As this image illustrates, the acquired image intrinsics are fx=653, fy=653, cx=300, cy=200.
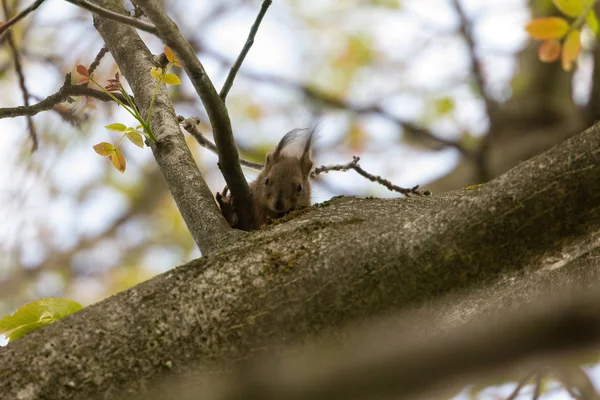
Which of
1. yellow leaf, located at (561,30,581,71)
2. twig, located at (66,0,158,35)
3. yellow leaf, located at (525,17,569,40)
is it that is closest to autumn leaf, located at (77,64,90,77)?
twig, located at (66,0,158,35)

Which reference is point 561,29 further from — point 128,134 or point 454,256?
point 128,134

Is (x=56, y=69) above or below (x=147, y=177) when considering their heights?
below

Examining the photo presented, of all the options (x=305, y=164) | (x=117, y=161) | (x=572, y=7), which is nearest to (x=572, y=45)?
(x=572, y=7)

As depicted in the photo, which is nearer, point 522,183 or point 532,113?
point 522,183

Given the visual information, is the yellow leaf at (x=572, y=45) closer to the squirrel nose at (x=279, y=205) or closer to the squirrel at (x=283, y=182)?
the squirrel at (x=283, y=182)

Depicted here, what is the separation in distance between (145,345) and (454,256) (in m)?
0.77

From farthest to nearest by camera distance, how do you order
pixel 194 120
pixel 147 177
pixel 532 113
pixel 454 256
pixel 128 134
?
pixel 147 177, pixel 532 113, pixel 194 120, pixel 128 134, pixel 454 256

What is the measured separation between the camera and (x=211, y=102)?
2.21 meters

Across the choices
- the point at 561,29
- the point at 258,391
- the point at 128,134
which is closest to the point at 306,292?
the point at 258,391

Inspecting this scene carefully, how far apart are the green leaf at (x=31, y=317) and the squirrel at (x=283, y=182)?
6.46ft

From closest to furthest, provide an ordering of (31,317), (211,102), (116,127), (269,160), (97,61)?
(31,317) → (211,102) → (116,127) → (97,61) → (269,160)

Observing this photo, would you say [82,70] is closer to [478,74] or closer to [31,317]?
[31,317]

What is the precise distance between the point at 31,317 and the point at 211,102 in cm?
89

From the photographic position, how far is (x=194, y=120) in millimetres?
3174
